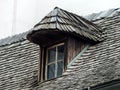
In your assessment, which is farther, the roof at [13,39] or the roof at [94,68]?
the roof at [13,39]

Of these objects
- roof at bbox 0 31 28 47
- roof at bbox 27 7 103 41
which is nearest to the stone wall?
roof at bbox 0 31 28 47

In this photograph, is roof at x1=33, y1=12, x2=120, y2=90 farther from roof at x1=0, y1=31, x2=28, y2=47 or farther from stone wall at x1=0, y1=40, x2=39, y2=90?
roof at x1=0, y1=31, x2=28, y2=47

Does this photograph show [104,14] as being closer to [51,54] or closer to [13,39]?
[51,54]

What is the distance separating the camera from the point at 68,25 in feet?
56.9

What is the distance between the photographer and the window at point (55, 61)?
56.1ft

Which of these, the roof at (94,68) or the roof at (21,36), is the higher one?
the roof at (21,36)

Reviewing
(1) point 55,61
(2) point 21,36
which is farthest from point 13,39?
(1) point 55,61

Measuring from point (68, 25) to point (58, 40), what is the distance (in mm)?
459

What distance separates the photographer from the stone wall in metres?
17.9

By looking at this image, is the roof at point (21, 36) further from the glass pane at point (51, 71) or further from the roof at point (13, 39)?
the glass pane at point (51, 71)

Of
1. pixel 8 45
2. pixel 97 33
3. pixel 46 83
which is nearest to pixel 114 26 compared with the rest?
pixel 97 33

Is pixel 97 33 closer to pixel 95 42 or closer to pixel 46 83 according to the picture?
pixel 95 42

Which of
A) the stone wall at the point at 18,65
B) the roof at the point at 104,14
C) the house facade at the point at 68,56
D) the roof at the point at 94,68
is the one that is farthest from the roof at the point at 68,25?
the stone wall at the point at 18,65

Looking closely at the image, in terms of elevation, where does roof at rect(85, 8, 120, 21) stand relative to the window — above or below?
above
